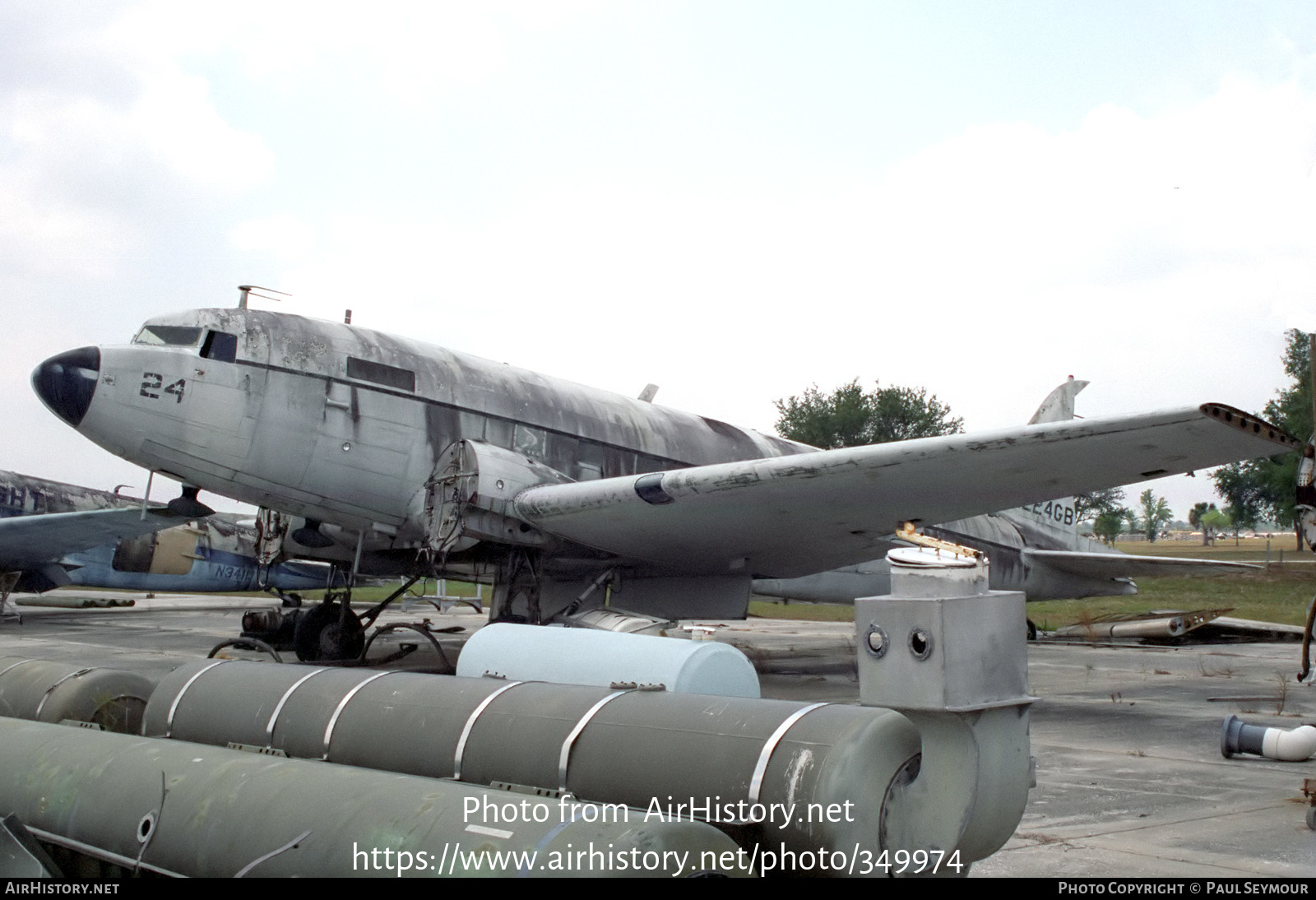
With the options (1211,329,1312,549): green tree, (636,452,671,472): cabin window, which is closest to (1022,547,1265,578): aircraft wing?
(636,452,671,472): cabin window

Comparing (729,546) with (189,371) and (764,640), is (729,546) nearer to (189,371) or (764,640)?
(189,371)

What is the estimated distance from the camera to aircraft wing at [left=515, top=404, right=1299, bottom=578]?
31.4 ft

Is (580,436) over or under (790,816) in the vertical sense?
over

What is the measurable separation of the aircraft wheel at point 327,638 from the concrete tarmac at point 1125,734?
0.98 m

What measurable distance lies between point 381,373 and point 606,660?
7.99 metres

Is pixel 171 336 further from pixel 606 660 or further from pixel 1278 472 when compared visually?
pixel 1278 472

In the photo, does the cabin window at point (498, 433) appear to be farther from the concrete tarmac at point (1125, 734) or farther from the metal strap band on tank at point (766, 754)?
the metal strap band on tank at point (766, 754)

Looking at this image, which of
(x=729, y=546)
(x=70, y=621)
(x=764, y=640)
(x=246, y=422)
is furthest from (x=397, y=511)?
(x=70, y=621)

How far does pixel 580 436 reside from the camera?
14820mm

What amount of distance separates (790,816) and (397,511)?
1017 cm

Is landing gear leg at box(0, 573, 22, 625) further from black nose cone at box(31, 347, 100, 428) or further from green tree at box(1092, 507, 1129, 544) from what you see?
green tree at box(1092, 507, 1129, 544)

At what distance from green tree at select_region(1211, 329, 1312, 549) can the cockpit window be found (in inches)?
1987

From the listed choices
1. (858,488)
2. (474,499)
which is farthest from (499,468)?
(858,488)

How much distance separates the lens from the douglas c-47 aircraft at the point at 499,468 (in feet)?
37.3
